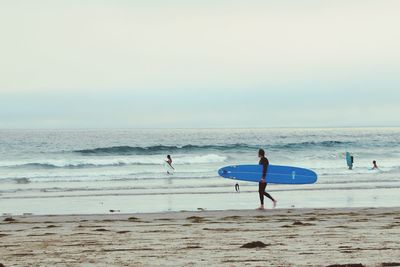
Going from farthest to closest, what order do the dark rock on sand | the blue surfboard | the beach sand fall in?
the blue surfboard
the dark rock on sand
the beach sand

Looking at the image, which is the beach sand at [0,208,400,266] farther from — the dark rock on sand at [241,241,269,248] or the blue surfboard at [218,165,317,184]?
the blue surfboard at [218,165,317,184]

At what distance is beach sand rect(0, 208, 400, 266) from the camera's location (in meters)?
7.50

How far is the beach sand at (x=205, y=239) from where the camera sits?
295 inches

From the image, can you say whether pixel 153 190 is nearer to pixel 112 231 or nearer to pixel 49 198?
pixel 49 198

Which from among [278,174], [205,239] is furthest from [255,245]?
[278,174]

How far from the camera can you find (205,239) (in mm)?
9812

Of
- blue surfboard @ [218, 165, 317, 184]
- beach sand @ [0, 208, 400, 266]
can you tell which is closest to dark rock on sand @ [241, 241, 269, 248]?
beach sand @ [0, 208, 400, 266]

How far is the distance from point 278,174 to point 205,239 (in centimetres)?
1263

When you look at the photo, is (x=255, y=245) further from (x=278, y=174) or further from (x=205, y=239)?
(x=278, y=174)

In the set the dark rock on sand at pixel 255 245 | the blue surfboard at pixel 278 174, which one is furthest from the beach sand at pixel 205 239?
the blue surfboard at pixel 278 174

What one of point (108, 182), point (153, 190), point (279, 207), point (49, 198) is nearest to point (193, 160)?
point (108, 182)

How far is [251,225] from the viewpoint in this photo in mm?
12258

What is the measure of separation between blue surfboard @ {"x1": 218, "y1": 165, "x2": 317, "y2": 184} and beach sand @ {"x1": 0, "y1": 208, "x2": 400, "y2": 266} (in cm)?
663

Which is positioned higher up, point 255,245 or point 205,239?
point 255,245
